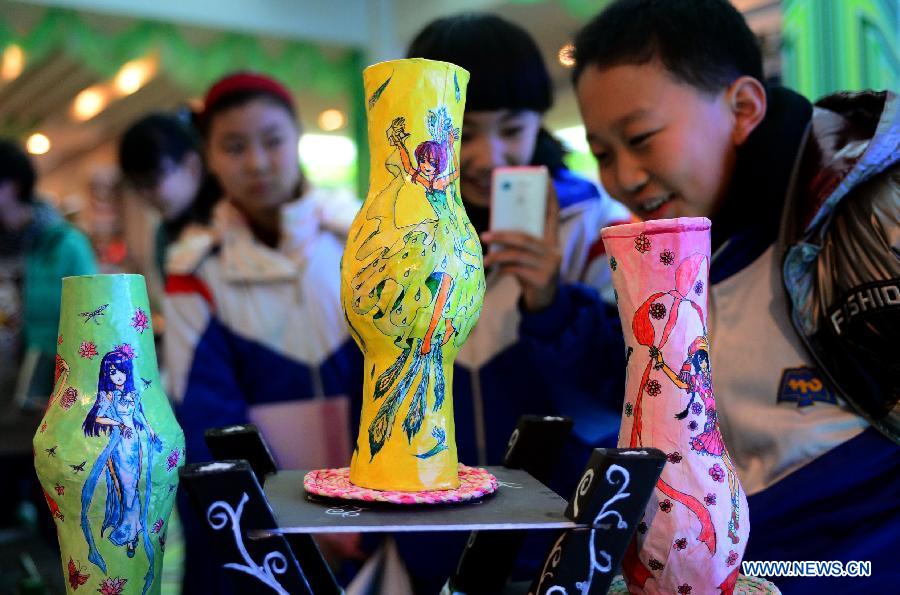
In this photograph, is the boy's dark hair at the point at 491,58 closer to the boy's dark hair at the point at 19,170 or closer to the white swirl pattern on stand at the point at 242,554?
the white swirl pattern on stand at the point at 242,554

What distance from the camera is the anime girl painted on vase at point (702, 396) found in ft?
1.60

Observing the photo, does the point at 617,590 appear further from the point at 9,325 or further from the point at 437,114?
the point at 9,325

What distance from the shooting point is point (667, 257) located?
487 mm

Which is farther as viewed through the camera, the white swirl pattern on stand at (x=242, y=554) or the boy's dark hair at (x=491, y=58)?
the boy's dark hair at (x=491, y=58)

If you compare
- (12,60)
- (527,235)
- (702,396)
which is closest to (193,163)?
(527,235)

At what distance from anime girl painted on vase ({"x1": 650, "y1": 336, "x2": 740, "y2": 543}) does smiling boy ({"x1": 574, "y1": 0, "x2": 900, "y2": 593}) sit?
0.67ft

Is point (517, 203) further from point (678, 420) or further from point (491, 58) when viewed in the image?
point (678, 420)

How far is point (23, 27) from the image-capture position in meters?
3.12

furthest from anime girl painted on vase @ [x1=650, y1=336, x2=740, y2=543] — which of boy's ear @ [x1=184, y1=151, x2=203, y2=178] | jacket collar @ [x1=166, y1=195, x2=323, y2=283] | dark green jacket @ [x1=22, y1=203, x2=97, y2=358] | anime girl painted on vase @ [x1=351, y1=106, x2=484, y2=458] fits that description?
dark green jacket @ [x1=22, y1=203, x2=97, y2=358]

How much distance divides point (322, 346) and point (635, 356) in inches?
30.8

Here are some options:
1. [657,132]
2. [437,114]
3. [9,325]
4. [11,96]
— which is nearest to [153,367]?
[437,114]

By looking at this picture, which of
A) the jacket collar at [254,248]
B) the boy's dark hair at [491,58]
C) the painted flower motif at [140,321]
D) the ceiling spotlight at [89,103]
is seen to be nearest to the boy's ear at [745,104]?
the boy's dark hair at [491,58]

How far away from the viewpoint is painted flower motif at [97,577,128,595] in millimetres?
484

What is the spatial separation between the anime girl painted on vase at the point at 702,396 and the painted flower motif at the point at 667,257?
2.0 inches
